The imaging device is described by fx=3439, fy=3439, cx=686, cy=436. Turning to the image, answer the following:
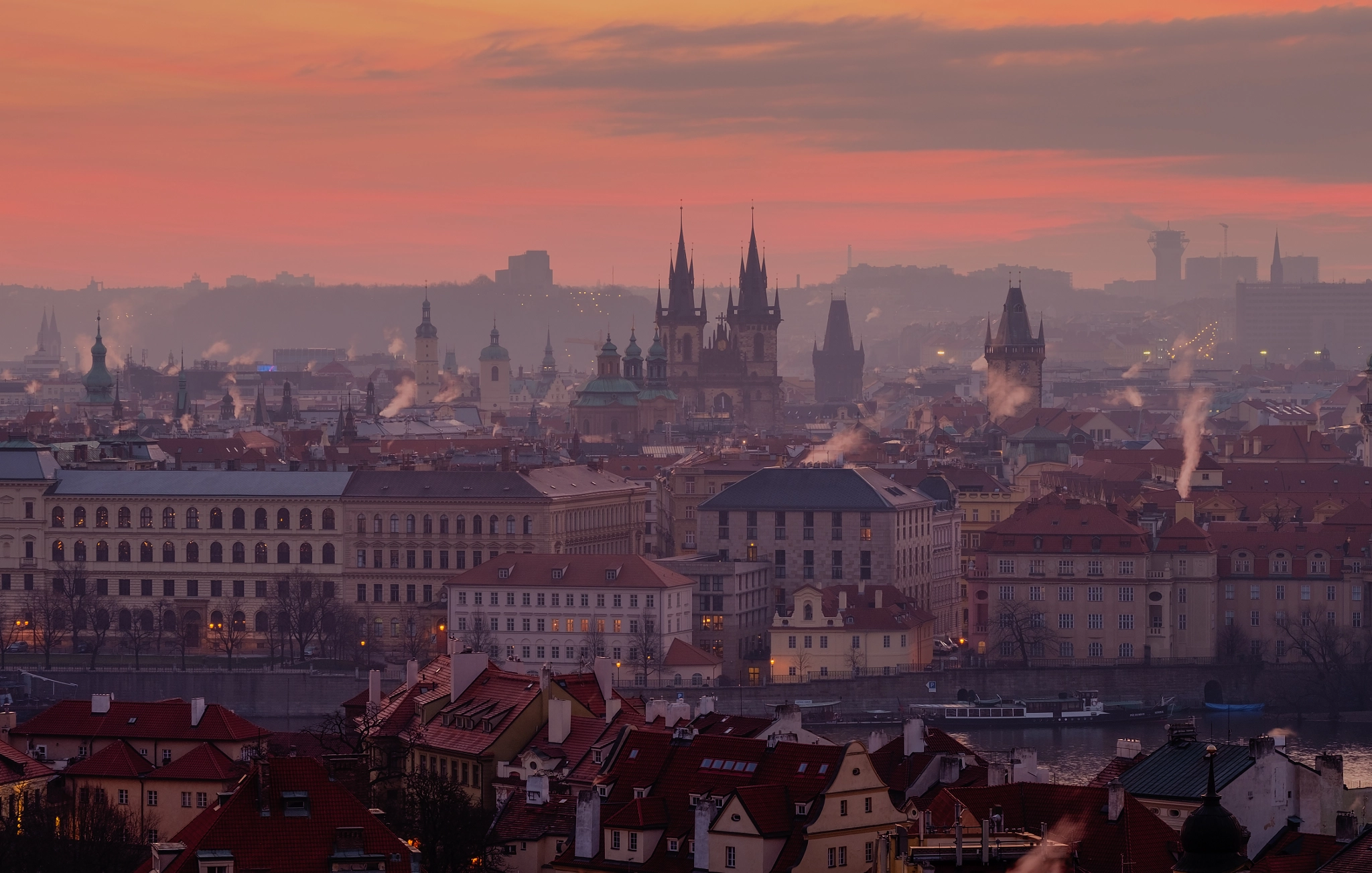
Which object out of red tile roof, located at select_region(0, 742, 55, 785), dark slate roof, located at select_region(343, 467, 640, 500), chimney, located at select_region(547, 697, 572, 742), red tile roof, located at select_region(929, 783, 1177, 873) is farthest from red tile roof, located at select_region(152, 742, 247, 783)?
dark slate roof, located at select_region(343, 467, 640, 500)

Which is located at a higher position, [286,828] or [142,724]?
[286,828]

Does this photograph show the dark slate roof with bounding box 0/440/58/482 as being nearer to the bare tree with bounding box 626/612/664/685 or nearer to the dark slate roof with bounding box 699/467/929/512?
the dark slate roof with bounding box 699/467/929/512

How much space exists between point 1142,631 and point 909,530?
35.3 ft

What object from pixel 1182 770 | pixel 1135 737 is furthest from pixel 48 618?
pixel 1182 770

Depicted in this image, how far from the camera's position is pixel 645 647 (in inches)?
3999

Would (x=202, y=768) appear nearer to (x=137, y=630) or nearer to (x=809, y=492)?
(x=137, y=630)

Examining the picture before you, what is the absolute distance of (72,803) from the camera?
176 feet

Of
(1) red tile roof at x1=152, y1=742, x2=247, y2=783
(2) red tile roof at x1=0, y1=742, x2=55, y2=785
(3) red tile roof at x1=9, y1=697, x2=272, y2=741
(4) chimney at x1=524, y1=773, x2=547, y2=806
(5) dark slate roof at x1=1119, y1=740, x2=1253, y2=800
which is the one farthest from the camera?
(3) red tile roof at x1=9, y1=697, x2=272, y2=741

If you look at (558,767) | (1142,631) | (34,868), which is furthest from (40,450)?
(34,868)

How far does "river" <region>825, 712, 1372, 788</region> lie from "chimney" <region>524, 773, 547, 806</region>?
94.2ft

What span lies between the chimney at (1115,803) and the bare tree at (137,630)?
219ft

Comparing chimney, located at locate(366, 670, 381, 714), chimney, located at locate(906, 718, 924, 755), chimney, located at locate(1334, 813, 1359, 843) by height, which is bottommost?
chimney, located at locate(366, 670, 381, 714)

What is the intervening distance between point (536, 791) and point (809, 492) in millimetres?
59234

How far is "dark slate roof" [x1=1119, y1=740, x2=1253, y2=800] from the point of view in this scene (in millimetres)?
47688
